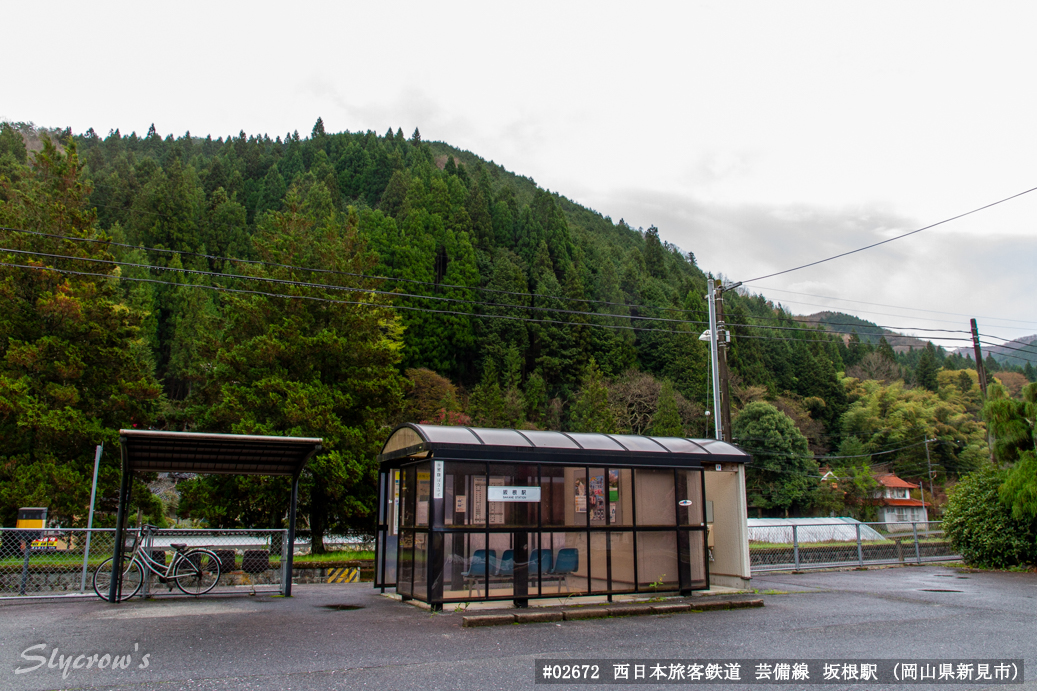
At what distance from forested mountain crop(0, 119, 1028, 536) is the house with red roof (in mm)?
2284

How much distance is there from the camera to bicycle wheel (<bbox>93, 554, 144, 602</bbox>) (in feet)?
35.5

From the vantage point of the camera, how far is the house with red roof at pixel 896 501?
181 ft

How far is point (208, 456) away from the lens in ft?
37.9

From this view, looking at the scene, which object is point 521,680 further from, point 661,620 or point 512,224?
point 512,224

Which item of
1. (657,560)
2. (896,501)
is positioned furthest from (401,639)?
(896,501)

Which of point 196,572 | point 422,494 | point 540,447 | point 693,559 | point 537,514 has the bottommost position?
point 196,572

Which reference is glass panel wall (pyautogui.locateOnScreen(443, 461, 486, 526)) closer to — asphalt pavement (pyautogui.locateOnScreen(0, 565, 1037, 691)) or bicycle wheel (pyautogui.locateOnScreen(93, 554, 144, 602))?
asphalt pavement (pyautogui.locateOnScreen(0, 565, 1037, 691))

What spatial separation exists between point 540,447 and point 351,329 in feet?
49.4

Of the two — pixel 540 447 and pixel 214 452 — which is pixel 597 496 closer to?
pixel 540 447

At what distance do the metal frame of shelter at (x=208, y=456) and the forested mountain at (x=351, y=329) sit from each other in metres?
7.21

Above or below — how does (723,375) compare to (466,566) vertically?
above

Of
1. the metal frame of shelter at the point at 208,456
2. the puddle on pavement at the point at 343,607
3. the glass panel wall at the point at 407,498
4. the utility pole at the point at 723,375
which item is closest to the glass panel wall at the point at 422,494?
the glass panel wall at the point at 407,498

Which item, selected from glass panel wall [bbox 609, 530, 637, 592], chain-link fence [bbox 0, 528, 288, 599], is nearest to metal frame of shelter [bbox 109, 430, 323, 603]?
chain-link fence [bbox 0, 528, 288, 599]

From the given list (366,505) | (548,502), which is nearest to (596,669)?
(548,502)
